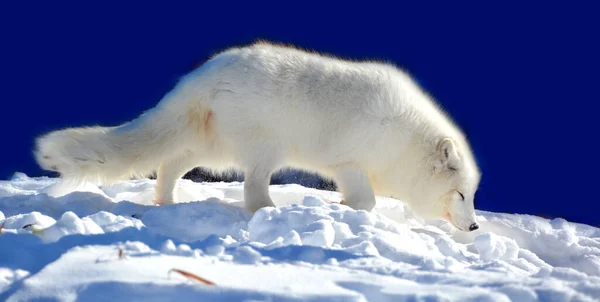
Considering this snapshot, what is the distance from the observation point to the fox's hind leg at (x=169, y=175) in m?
5.32

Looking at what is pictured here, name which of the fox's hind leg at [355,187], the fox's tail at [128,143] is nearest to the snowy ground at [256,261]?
the fox's tail at [128,143]

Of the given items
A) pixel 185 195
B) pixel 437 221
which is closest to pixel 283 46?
pixel 185 195

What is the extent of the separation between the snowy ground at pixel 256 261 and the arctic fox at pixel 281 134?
500mm

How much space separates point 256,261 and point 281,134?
84.7 inches

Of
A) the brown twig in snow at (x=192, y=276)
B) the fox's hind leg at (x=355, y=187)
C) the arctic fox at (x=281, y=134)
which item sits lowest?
the brown twig in snow at (x=192, y=276)

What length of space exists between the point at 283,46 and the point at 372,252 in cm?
258

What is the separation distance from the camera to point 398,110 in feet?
16.7

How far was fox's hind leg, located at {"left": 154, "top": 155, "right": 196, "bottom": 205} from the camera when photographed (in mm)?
5316

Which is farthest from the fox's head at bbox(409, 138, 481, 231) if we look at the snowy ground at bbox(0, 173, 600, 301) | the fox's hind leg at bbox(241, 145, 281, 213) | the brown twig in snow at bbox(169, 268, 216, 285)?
the brown twig in snow at bbox(169, 268, 216, 285)

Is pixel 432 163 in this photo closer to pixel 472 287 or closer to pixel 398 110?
pixel 398 110

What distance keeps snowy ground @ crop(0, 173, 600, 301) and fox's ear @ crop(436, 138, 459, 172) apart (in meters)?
0.95

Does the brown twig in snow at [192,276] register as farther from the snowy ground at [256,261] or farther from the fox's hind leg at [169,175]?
the fox's hind leg at [169,175]

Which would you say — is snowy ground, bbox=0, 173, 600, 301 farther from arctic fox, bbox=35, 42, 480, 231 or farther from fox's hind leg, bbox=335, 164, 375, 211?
Answer: fox's hind leg, bbox=335, 164, 375, 211

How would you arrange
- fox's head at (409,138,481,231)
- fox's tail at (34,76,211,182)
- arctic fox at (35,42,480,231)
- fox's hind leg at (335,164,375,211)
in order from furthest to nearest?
fox's head at (409,138,481,231) < fox's hind leg at (335,164,375,211) < arctic fox at (35,42,480,231) < fox's tail at (34,76,211,182)
